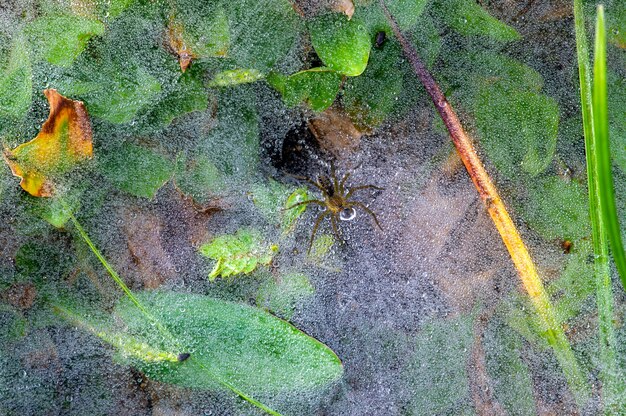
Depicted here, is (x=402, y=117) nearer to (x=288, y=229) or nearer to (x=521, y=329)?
(x=288, y=229)

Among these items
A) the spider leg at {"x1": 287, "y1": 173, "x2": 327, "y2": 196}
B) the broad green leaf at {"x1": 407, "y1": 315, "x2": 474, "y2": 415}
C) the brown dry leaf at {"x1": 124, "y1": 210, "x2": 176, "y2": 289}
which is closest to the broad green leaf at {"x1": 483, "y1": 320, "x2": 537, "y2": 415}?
the broad green leaf at {"x1": 407, "y1": 315, "x2": 474, "y2": 415}

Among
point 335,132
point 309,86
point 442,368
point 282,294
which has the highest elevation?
point 309,86

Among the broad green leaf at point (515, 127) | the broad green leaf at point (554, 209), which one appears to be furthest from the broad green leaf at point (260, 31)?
the broad green leaf at point (554, 209)

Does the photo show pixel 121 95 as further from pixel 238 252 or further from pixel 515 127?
pixel 515 127

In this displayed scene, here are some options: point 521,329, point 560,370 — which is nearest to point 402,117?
point 521,329

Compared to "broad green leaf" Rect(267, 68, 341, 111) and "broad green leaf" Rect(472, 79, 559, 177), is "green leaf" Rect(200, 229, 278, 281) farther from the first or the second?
"broad green leaf" Rect(472, 79, 559, 177)

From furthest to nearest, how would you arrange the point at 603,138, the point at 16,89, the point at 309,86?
the point at 309,86
the point at 16,89
the point at 603,138

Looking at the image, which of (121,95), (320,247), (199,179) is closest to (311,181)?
(320,247)
